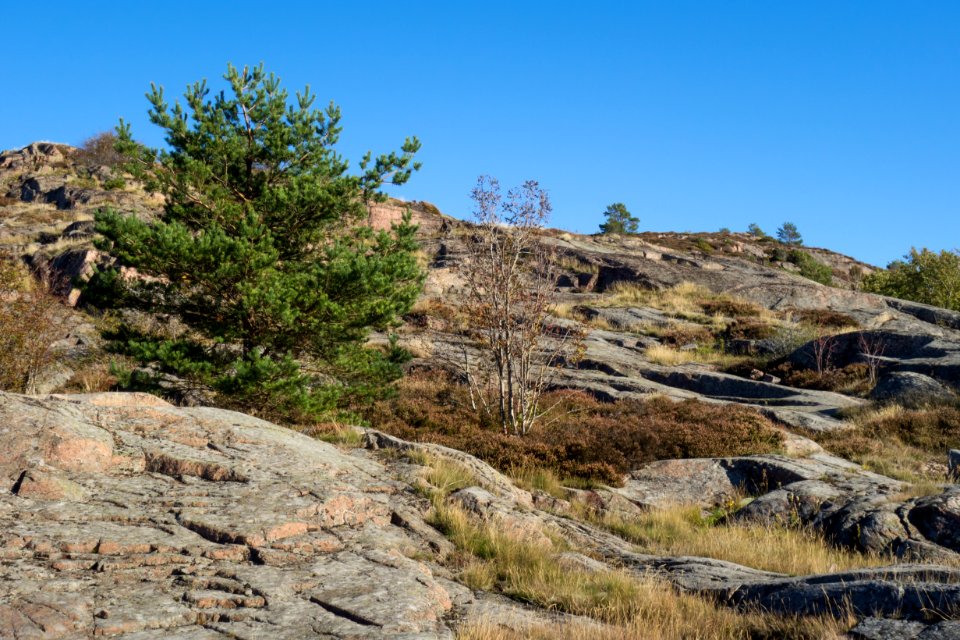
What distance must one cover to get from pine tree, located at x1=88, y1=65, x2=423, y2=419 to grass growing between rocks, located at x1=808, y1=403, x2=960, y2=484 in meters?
9.75

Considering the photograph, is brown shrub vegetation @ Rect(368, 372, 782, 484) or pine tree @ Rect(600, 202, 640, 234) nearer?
brown shrub vegetation @ Rect(368, 372, 782, 484)

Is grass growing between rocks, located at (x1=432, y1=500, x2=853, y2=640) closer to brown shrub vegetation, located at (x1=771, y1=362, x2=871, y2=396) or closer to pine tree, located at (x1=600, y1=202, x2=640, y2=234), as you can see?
brown shrub vegetation, located at (x1=771, y1=362, x2=871, y2=396)

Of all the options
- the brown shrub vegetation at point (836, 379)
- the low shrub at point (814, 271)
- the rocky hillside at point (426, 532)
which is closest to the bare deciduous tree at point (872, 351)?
the brown shrub vegetation at point (836, 379)

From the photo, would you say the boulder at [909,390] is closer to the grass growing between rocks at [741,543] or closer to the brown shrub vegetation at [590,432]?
the brown shrub vegetation at [590,432]

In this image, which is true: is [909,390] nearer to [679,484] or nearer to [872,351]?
[872,351]

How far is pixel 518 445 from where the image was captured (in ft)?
39.6

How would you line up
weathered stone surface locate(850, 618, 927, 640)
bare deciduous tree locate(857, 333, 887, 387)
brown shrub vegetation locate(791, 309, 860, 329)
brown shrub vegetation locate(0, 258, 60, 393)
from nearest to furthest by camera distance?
weathered stone surface locate(850, 618, 927, 640) → brown shrub vegetation locate(0, 258, 60, 393) → bare deciduous tree locate(857, 333, 887, 387) → brown shrub vegetation locate(791, 309, 860, 329)

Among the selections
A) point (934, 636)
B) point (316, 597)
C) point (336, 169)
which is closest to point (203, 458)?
point (316, 597)

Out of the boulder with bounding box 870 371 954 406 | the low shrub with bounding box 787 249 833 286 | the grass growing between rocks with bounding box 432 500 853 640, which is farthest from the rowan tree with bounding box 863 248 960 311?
the grass growing between rocks with bounding box 432 500 853 640

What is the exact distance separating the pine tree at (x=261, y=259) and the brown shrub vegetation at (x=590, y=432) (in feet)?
5.25

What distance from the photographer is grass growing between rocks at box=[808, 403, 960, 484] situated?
12.8 m

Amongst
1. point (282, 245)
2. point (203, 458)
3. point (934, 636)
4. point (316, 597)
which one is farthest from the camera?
point (282, 245)

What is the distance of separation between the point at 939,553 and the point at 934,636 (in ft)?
15.2

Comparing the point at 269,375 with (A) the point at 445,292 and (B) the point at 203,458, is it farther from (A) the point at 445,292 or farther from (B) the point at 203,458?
(A) the point at 445,292
